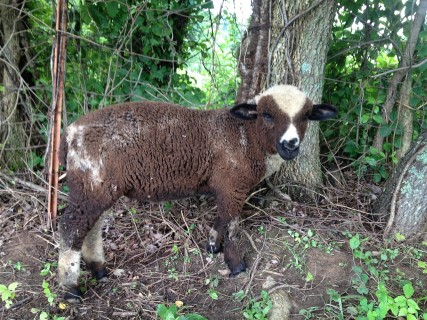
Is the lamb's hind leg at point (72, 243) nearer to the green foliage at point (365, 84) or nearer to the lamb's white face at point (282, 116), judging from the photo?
the lamb's white face at point (282, 116)

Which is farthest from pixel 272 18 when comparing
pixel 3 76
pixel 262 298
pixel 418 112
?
pixel 3 76

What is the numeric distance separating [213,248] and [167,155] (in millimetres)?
1207

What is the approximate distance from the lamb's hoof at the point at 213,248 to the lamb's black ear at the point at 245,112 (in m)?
1.44

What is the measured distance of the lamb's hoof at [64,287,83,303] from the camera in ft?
11.2

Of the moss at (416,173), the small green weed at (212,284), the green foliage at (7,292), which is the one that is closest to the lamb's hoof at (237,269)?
the small green weed at (212,284)

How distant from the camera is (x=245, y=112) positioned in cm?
369

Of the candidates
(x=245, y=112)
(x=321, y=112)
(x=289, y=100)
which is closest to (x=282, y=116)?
(x=289, y=100)

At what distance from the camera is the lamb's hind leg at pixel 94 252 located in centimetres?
371

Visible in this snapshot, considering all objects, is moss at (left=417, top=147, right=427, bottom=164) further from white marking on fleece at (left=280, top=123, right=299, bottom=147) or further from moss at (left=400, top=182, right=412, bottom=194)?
white marking on fleece at (left=280, top=123, right=299, bottom=147)

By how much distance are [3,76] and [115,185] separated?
2.85m

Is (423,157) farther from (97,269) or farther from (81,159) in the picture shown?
(97,269)

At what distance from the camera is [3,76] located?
5.00m

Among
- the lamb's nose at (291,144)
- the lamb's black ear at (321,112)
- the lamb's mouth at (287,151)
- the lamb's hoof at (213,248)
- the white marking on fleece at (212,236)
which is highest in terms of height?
the lamb's black ear at (321,112)

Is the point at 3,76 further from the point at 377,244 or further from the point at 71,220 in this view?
the point at 377,244
